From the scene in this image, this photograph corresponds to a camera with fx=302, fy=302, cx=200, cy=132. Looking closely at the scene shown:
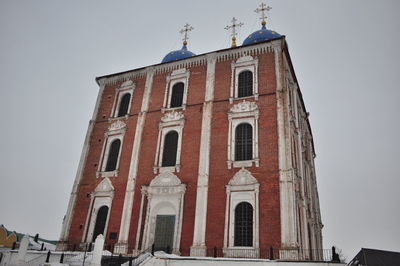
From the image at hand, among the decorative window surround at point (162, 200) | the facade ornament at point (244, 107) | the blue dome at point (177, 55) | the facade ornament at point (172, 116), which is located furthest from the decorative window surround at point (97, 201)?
the blue dome at point (177, 55)

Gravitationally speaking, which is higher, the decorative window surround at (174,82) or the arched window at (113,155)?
the decorative window surround at (174,82)

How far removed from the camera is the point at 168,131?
63.8ft

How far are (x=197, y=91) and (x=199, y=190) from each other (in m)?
6.75

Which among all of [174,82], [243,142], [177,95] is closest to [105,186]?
[177,95]

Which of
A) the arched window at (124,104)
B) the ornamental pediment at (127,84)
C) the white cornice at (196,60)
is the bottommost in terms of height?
the arched window at (124,104)

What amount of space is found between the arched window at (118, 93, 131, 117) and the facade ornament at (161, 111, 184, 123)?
3.75 m

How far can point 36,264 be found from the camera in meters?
14.7

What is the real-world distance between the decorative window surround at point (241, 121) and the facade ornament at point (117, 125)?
7.79 m

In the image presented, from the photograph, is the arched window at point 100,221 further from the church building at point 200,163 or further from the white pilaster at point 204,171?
the white pilaster at point 204,171

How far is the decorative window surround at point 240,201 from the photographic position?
47.0ft

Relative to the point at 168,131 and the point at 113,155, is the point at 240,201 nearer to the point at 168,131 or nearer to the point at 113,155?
the point at 168,131

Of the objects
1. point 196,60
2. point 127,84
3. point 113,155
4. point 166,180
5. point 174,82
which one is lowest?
point 166,180

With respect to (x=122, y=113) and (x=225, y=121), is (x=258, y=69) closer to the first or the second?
(x=225, y=121)

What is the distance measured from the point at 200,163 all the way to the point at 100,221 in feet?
24.2
